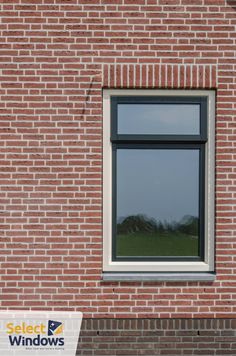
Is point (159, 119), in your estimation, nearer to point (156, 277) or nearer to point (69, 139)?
point (69, 139)

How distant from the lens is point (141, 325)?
16.8 feet

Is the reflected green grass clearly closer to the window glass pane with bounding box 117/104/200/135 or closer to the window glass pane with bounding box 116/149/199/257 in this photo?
the window glass pane with bounding box 116/149/199/257

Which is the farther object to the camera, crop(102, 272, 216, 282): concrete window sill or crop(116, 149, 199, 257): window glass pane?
crop(116, 149, 199, 257): window glass pane

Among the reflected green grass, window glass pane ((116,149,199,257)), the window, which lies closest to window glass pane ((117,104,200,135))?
the window

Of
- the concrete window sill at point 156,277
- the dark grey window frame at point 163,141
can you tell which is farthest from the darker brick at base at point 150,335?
the dark grey window frame at point 163,141

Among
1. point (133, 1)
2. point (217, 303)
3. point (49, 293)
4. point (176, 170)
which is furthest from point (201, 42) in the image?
point (49, 293)

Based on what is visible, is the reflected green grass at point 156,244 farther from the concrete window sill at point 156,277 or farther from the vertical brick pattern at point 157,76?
the vertical brick pattern at point 157,76

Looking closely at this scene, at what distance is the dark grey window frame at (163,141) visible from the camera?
518 centimetres

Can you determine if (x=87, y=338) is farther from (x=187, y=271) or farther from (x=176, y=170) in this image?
(x=176, y=170)

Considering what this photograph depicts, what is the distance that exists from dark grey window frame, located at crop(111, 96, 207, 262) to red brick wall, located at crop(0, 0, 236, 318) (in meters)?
0.18

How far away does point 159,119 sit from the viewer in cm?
523

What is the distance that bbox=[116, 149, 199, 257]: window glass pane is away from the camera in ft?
17.2

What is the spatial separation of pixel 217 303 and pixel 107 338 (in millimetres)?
1270

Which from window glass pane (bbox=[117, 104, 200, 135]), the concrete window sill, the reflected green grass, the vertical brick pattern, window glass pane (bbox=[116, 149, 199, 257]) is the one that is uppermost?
the vertical brick pattern
